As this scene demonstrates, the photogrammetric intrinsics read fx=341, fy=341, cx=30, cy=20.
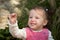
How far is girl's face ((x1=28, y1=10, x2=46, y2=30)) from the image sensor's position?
14.9ft

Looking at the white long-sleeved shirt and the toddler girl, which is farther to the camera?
the toddler girl

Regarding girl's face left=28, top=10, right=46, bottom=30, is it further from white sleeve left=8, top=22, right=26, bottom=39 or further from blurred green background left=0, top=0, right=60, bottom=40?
blurred green background left=0, top=0, right=60, bottom=40

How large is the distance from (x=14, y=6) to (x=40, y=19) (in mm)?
2612

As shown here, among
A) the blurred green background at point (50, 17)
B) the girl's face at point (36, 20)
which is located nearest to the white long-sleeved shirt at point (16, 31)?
the girl's face at point (36, 20)

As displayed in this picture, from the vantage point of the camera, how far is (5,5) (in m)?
7.21

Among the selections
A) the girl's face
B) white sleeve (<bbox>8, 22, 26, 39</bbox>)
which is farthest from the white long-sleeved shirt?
the girl's face

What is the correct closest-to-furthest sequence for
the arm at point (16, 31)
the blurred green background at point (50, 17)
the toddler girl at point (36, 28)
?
the arm at point (16, 31) < the toddler girl at point (36, 28) < the blurred green background at point (50, 17)

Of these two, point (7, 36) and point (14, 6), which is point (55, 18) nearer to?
point (7, 36)

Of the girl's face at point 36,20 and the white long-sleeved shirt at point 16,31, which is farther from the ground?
the girl's face at point 36,20

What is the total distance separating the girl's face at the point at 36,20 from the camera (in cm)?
454

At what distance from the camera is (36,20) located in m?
4.56

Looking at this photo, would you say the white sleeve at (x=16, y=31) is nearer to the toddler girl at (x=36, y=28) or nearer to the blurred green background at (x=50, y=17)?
the toddler girl at (x=36, y=28)

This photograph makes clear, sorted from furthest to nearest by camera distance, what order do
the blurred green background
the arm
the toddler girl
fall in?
1. the blurred green background
2. the toddler girl
3. the arm

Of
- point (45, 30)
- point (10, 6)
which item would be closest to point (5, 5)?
point (10, 6)
